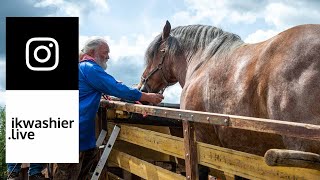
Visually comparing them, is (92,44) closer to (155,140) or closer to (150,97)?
(150,97)

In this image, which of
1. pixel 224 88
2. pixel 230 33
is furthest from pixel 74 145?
pixel 230 33

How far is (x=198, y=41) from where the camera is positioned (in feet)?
19.6

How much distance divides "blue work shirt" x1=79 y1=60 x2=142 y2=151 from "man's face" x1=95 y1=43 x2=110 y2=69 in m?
0.19

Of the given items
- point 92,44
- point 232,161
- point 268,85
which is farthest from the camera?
point 92,44

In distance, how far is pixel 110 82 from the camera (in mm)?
4430

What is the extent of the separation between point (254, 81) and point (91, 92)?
1.53 m

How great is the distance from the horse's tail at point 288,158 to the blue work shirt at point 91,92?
7.46 feet

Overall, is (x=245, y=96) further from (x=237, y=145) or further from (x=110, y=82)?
(x=110, y=82)

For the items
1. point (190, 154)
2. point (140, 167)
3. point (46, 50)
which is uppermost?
point (46, 50)

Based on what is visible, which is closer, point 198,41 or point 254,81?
point 254,81

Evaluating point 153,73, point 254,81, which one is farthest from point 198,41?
point 254,81

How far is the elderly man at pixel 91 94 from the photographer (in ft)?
14.6

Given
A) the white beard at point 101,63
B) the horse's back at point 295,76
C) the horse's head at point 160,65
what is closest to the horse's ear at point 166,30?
the horse's head at point 160,65

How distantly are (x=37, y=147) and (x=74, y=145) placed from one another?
0.71 m
